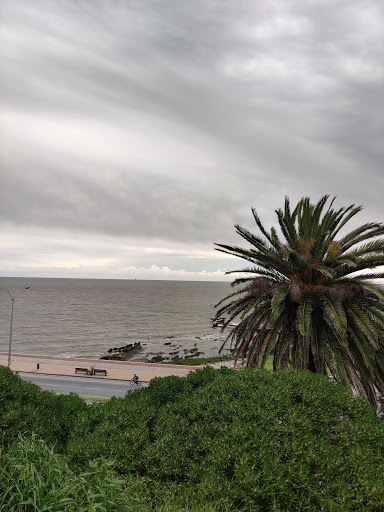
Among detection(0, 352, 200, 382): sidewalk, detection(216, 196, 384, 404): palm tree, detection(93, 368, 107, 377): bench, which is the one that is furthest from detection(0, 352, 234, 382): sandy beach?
detection(216, 196, 384, 404): palm tree

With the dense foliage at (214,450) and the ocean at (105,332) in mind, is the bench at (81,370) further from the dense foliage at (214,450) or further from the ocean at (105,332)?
the dense foliage at (214,450)

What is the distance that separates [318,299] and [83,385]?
78.9 feet

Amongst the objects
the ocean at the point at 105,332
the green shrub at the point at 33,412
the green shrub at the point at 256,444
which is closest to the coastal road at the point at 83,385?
the ocean at the point at 105,332

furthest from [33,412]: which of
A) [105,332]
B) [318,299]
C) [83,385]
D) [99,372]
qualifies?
[105,332]

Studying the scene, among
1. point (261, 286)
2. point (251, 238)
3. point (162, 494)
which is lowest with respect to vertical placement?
point (162, 494)

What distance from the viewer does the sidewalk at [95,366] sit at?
31.8m

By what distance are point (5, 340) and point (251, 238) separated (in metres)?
54.4

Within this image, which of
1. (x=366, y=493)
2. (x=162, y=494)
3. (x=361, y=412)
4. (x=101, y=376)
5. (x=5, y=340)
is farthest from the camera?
(x=5, y=340)

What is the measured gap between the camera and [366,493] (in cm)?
546

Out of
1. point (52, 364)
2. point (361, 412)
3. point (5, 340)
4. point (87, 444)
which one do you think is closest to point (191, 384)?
point (87, 444)

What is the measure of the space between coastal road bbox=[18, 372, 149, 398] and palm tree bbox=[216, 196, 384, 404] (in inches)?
713

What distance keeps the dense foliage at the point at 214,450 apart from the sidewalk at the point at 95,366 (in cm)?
2352

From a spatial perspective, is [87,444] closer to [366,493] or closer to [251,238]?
[366,493]

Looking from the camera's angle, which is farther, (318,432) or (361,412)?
(361,412)
